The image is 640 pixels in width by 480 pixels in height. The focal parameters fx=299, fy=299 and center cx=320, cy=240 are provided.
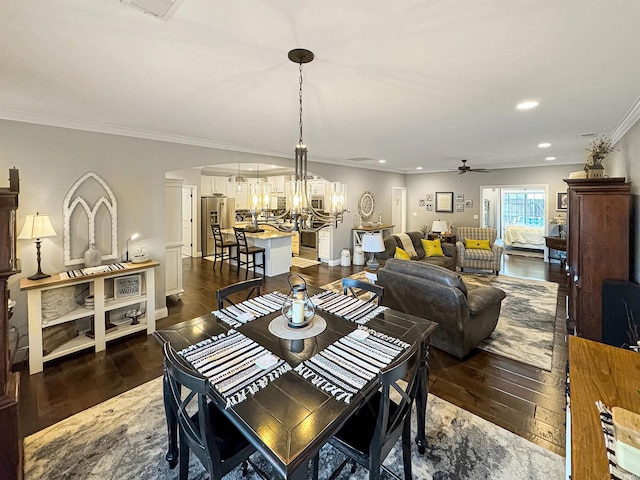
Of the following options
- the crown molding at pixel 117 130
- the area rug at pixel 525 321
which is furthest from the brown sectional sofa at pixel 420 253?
the crown molding at pixel 117 130

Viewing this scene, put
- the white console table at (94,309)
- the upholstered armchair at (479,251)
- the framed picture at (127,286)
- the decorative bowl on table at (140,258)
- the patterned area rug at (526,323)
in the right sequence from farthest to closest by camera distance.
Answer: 1. the upholstered armchair at (479,251)
2. the decorative bowl on table at (140,258)
3. the framed picture at (127,286)
4. the patterned area rug at (526,323)
5. the white console table at (94,309)

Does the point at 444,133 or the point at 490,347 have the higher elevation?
the point at 444,133

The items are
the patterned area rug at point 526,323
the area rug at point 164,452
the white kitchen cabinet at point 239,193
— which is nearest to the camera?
the area rug at point 164,452

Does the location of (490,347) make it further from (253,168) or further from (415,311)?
(253,168)

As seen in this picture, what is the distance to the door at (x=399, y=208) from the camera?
9.27 meters

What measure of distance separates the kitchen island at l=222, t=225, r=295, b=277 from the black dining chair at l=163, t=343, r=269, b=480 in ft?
16.2

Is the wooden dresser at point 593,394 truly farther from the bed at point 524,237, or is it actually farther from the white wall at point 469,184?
the bed at point 524,237

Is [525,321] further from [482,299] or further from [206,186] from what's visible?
[206,186]

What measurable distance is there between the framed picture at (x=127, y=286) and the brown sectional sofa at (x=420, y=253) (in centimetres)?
425

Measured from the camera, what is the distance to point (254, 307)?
2396mm

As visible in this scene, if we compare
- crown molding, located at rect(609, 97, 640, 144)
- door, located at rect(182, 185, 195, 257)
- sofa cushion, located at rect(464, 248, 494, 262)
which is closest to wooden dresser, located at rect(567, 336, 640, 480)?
crown molding, located at rect(609, 97, 640, 144)

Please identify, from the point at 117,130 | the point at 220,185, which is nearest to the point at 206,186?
the point at 220,185

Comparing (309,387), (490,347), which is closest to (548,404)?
(490,347)

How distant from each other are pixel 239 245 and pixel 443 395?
17.3ft
